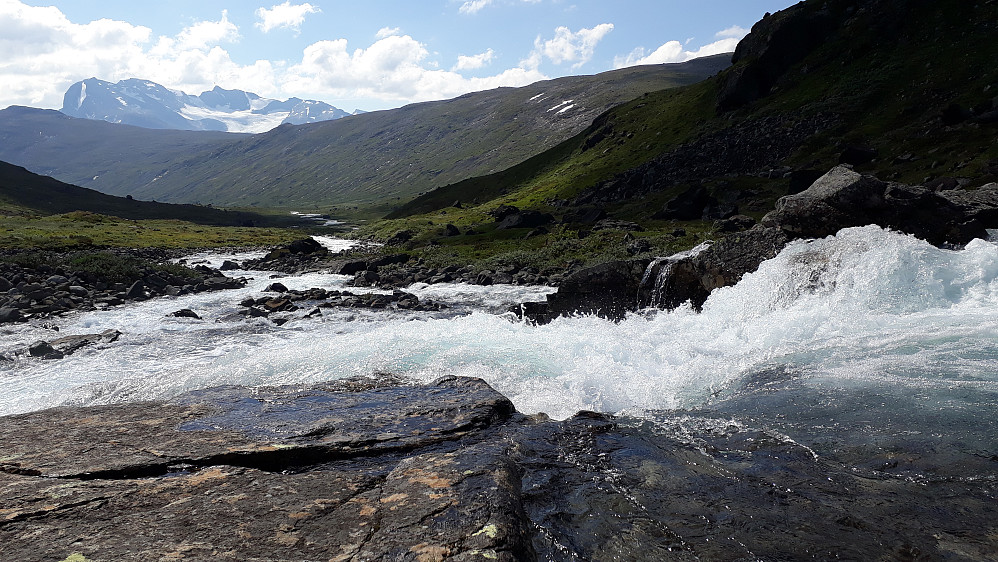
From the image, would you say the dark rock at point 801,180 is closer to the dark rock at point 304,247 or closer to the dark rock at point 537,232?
the dark rock at point 537,232

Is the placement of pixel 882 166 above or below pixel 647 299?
above

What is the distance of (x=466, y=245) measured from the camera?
257ft

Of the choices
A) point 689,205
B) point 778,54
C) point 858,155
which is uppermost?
point 778,54

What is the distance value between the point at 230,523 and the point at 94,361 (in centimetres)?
2350

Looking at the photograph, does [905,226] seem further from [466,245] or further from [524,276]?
[466,245]

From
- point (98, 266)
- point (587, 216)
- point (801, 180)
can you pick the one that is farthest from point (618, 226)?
point (98, 266)

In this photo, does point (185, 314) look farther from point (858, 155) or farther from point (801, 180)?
point (858, 155)

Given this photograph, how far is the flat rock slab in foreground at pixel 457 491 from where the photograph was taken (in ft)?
18.7

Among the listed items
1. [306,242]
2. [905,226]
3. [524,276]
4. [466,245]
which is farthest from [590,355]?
[306,242]

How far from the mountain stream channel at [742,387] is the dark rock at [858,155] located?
190 ft

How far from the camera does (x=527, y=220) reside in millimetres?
89625

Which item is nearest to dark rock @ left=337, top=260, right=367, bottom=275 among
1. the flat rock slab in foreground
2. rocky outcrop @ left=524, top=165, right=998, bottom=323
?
rocky outcrop @ left=524, top=165, right=998, bottom=323

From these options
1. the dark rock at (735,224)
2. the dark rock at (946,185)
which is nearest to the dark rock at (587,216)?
the dark rock at (735,224)

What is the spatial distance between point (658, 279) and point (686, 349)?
10380 mm
